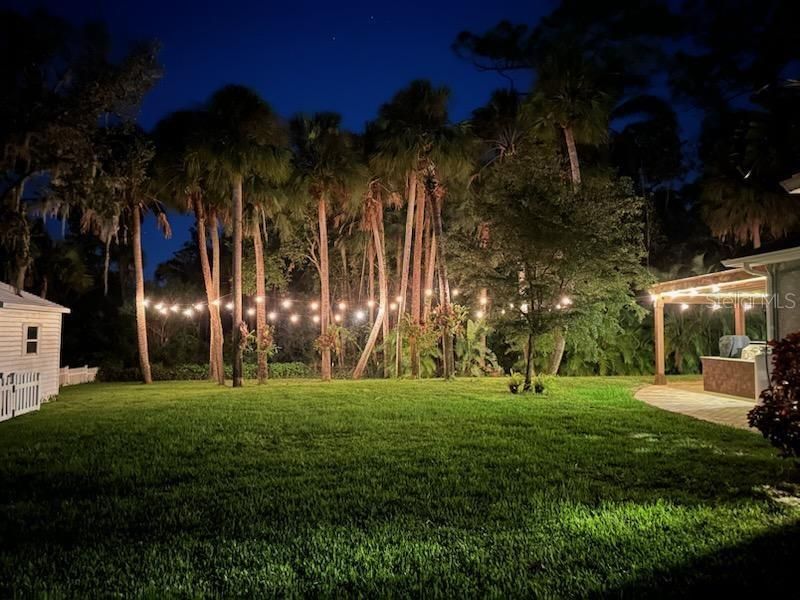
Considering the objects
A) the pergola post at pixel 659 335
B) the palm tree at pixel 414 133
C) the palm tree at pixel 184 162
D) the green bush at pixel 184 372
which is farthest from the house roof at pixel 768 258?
the green bush at pixel 184 372

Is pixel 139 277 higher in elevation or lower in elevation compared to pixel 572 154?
lower

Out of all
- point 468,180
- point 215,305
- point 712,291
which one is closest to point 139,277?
point 215,305

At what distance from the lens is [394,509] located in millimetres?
5082

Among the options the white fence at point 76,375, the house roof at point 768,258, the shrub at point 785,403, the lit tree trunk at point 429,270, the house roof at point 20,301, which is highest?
the lit tree trunk at point 429,270

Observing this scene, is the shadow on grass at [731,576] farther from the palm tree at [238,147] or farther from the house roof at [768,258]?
the palm tree at [238,147]

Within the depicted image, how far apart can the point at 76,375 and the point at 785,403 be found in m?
21.7

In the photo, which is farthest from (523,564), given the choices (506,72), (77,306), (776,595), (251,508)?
(77,306)

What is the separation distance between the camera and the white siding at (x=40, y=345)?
14.3 m

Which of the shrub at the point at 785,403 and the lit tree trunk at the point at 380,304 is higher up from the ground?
the lit tree trunk at the point at 380,304

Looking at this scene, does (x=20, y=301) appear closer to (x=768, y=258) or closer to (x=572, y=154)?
(x=768, y=258)

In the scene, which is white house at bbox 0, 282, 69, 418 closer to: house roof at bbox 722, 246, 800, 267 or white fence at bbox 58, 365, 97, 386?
white fence at bbox 58, 365, 97, 386

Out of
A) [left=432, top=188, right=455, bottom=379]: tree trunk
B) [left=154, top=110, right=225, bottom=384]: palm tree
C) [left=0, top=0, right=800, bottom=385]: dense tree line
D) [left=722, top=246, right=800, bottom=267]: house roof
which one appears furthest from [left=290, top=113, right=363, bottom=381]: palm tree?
[left=722, top=246, right=800, bottom=267]: house roof

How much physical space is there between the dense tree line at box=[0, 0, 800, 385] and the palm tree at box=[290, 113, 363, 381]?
80 millimetres

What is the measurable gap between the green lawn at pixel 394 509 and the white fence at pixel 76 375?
474 inches
